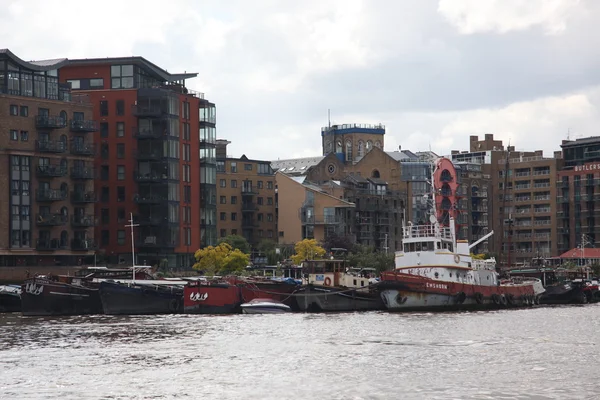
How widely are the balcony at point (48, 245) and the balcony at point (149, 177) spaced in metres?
14.6

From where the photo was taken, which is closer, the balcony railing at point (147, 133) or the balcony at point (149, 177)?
the balcony railing at point (147, 133)

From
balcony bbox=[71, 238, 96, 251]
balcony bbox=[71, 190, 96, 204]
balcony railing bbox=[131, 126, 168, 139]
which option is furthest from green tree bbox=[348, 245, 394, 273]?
balcony bbox=[71, 190, 96, 204]

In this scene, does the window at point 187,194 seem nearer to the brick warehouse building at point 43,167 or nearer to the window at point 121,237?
the window at point 121,237

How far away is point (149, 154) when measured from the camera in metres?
159

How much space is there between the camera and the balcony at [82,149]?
489 ft

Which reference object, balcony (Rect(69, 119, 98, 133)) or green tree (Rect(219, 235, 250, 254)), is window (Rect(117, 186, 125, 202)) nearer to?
balcony (Rect(69, 119, 98, 133))

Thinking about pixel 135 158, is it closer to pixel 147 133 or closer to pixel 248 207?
pixel 147 133

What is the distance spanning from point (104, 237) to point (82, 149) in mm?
13473

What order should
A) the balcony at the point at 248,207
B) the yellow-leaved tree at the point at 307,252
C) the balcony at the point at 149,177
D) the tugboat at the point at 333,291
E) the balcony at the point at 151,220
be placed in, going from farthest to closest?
1. the balcony at the point at 248,207
2. the yellow-leaved tree at the point at 307,252
3. the balcony at the point at 149,177
4. the balcony at the point at 151,220
5. the tugboat at the point at 333,291

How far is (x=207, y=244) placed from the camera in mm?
166750

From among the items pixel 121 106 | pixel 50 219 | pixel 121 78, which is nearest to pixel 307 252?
pixel 121 106

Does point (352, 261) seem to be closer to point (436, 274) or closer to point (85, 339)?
point (436, 274)

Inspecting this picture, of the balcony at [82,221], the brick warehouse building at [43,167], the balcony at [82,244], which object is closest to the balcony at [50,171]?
the brick warehouse building at [43,167]

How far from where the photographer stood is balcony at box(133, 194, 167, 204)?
157625 mm
